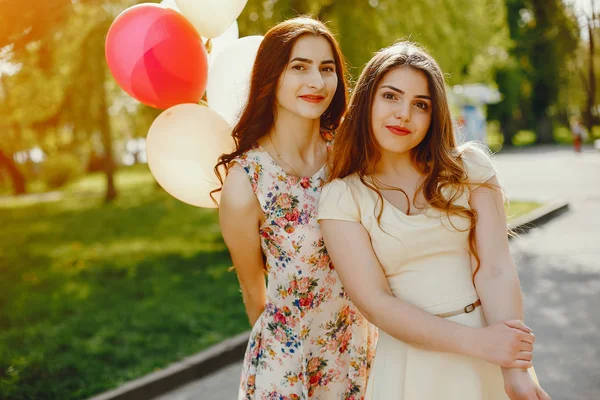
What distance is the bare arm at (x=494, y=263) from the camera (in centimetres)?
176

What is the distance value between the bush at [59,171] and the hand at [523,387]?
93.1 ft

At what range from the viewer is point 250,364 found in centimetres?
218

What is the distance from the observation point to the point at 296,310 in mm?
2131

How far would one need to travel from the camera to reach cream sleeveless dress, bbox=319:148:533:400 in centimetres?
181

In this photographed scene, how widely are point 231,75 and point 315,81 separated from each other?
69 centimetres

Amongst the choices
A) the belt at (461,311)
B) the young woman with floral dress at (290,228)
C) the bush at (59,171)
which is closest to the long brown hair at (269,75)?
the young woman with floral dress at (290,228)

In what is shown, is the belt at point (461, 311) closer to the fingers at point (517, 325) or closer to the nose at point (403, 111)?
the fingers at point (517, 325)

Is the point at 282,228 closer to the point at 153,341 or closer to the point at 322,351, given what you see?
the point at 322,351


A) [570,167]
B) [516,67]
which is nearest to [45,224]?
[570,167]

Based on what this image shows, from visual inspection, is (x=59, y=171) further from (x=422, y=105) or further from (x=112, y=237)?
(x=422, y=105)

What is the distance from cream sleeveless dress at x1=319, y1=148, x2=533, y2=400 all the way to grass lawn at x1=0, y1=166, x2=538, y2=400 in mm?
3022

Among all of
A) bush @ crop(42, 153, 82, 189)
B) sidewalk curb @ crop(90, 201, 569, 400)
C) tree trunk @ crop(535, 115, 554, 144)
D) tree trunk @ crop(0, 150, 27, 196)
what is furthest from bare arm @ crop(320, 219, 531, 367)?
tree trunk @ crop(535, 115, 554, 144)

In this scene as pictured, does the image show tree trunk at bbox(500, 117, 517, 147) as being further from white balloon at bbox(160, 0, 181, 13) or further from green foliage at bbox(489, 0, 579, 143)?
white balloon at bbox(160, 0, 181, 13)

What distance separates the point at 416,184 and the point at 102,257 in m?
7.70
